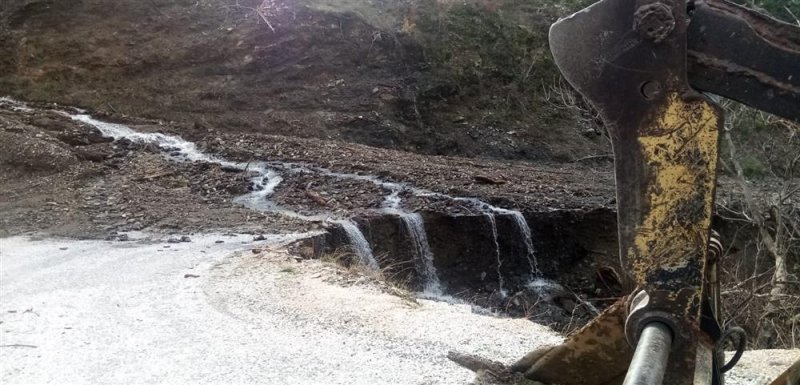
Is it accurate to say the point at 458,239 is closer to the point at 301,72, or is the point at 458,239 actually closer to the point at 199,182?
the point at 199,182

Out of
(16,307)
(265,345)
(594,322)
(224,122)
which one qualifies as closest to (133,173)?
(224,122)

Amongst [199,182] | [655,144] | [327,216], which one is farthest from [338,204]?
[655,144]

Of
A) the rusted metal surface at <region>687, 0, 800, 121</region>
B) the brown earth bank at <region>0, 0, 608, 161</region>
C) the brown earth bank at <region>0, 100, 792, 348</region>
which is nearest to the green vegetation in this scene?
the brown earth bank at <region>0, 0, 608, 161</region>

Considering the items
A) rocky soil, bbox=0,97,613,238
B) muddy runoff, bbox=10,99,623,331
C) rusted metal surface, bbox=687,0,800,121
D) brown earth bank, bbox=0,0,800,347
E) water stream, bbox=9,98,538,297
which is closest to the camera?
rusted metal surface, bbox=687,0,800,121

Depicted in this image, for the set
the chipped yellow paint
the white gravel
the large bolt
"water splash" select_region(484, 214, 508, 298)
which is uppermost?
the large bolt

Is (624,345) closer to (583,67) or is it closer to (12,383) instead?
(583,67)

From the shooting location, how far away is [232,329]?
13.6 ft

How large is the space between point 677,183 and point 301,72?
47.6ft

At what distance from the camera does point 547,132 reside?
16188mm

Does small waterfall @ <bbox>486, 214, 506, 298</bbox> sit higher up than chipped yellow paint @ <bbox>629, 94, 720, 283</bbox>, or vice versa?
chipped yellow paint @ <bbox>629, 94, 720, 283</bbox>

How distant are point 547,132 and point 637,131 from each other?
14.8 metres

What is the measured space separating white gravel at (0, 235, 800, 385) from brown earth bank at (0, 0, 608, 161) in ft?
28.9

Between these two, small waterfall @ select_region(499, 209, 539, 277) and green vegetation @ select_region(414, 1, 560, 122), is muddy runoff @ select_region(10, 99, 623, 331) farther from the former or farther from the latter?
green vegetation @ select_region(414, 1, 560, 122)

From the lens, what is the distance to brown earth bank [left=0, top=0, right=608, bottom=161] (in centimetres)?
1475
